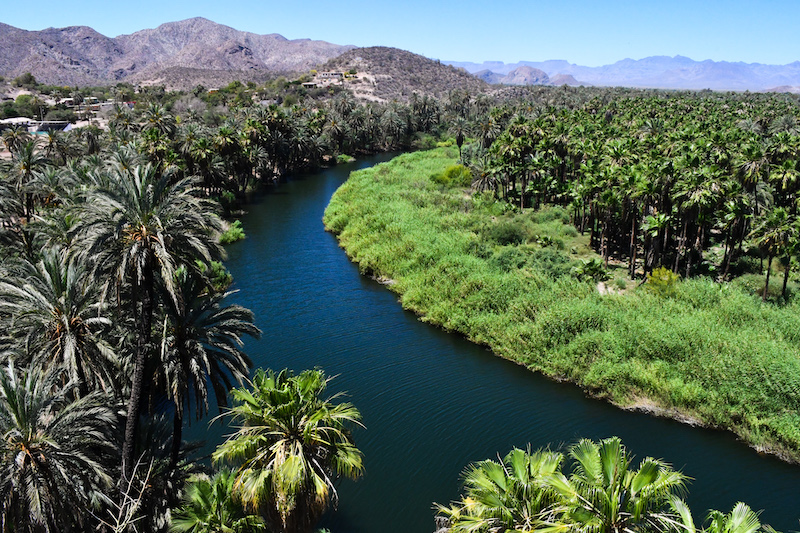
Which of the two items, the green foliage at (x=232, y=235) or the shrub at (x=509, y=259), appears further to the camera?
the green foliage at (x=232, y=235)

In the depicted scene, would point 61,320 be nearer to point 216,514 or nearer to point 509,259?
point 216,514

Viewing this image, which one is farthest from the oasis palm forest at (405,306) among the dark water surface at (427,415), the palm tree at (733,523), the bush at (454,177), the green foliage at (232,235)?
the bush at (454,177)

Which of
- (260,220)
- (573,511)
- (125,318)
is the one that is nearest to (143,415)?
(125,318)

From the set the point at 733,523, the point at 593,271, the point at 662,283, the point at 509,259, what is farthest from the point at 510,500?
the point at 509,259

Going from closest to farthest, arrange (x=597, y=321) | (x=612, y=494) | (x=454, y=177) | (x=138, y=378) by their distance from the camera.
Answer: (x=612, y=494), (x=138, y=378), (x=597, y=321), (x=454, y=177)

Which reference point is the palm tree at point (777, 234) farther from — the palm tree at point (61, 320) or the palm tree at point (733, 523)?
the palm tree at point (61, 320)

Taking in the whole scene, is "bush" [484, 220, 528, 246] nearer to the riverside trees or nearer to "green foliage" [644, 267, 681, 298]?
the riverside trees

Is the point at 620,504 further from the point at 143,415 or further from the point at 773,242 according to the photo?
the point at 773,242
